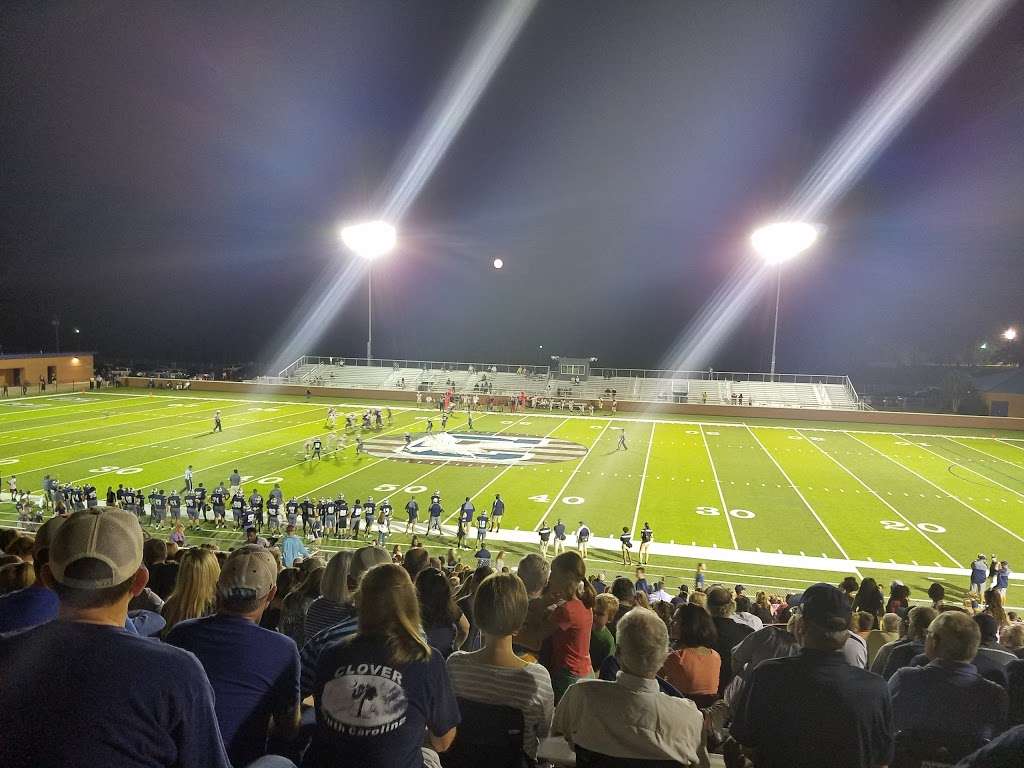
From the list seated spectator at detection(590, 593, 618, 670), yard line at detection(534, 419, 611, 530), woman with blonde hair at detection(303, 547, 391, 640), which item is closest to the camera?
woman with blonde hair at detection(303, 547, 391, 640)

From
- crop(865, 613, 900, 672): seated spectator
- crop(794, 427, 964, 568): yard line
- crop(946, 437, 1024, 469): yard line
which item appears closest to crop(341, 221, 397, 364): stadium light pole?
crop(794, 427, 964, 568): yard line

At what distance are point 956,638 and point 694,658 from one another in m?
1.52

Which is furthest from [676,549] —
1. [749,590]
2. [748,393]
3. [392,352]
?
[392,352]

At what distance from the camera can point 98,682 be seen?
1.90 metres

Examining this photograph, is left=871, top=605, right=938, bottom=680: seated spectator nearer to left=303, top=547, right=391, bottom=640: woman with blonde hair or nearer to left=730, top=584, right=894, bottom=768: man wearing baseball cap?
left=730, top=584, right=894, bottom=768: man wearing baseball cap

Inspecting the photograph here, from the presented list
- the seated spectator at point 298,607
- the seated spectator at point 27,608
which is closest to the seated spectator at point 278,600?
the seated spectator at point 298,607

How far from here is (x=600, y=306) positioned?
2628 inches

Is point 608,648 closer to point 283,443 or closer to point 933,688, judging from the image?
point 933,688

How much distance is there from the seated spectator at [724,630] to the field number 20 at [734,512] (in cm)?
1439

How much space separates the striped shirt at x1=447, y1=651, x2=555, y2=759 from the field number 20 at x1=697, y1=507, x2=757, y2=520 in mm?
18082

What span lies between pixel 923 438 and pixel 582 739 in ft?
131

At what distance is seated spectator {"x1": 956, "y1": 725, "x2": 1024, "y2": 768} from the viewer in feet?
6.77

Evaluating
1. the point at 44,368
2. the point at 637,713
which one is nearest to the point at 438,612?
the point at 637,713

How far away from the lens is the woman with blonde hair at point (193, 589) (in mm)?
3988
